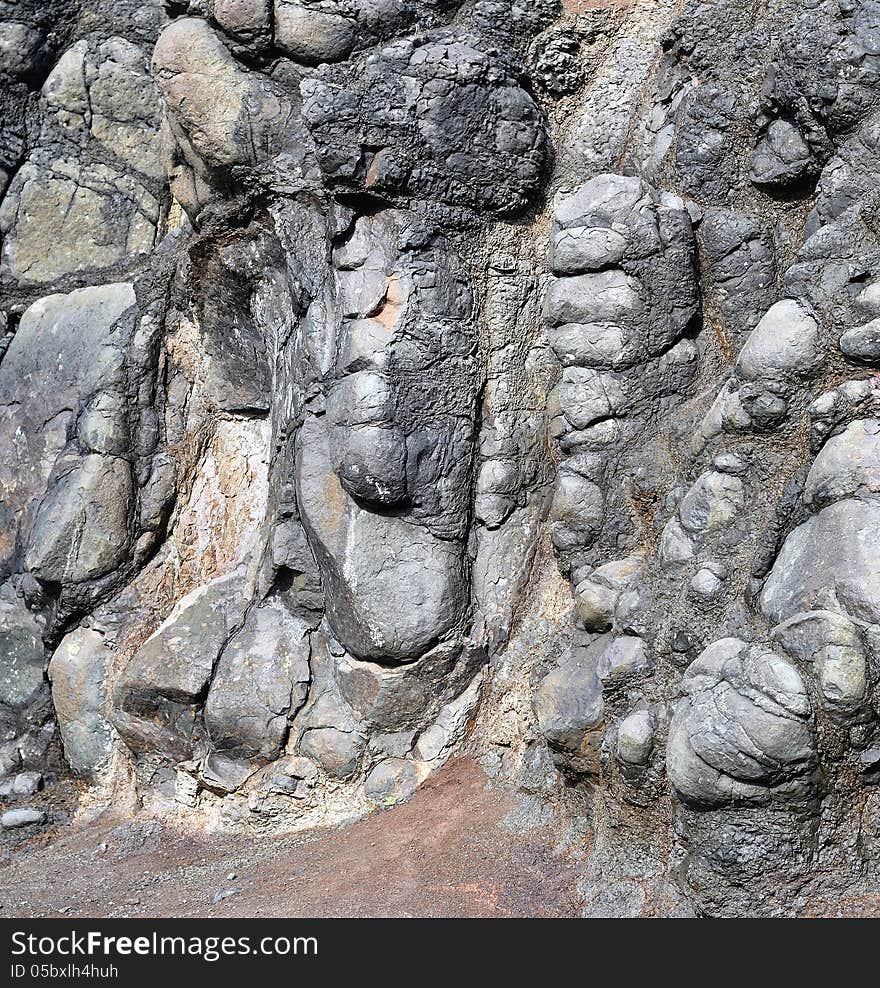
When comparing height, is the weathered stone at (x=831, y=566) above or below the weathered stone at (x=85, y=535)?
above

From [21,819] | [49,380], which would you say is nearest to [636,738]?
[21,819]

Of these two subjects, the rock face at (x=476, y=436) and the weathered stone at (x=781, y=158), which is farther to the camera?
the weathered stone at (x=781, y=158)

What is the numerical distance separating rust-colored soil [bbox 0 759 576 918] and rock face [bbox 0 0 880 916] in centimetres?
15

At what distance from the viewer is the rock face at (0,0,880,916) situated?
11.8ft

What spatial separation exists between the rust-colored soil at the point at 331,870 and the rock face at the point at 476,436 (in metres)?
0.15

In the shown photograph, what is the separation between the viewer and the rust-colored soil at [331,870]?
3869mm

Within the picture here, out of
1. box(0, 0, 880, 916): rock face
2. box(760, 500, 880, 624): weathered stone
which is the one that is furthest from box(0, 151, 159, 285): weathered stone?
box(760, 500, 880, 624): weathered stone

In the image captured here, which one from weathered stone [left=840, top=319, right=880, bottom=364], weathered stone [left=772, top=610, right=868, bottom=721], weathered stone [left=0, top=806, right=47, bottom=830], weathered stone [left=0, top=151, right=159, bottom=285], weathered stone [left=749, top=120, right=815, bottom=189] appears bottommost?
weathered stone [left=0, top=806, right=47, bottom=830]

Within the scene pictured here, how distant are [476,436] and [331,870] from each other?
→ 1782 millimetres

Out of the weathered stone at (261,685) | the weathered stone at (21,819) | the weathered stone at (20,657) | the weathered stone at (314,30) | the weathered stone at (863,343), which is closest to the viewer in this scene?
the weathered stone at (863,343)

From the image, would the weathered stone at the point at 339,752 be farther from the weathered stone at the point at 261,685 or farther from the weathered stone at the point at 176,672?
the weathered stone at the point at 176,672

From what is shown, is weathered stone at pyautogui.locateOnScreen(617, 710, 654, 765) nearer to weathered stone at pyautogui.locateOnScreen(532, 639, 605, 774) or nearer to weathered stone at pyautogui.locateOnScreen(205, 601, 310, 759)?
weathered stone at pyautogui.locateOnScreen(532, 639, 605, 774)

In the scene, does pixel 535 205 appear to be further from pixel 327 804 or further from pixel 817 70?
pixel 327 804

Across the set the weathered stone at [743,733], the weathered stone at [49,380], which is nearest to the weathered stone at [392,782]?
the weathered stone at [743,733]
